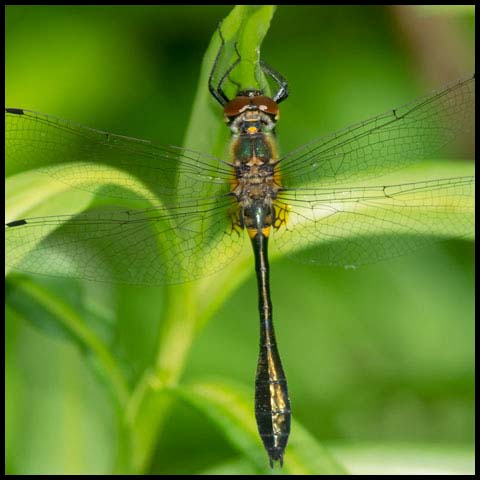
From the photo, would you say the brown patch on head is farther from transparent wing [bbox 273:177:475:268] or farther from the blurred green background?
the blurred green background

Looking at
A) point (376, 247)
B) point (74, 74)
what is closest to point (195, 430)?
point (376, 247)

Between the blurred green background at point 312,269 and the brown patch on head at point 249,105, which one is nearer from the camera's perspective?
the brown patch on head at point 249,105

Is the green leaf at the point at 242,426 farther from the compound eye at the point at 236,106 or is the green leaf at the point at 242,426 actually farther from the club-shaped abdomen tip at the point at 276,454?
the compound eye at the point at 236,106

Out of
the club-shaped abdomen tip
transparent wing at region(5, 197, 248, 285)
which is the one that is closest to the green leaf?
the club-shaped abdomen tip

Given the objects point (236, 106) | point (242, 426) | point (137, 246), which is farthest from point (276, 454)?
point (236, 106)

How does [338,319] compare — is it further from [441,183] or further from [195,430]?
[441,183]


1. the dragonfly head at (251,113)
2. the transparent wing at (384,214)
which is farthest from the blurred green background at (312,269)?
the transparent wing at (384,214)

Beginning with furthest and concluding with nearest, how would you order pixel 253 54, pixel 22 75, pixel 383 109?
1. pixel 383 109
2. pixel 22 75
3. pixel 253 54

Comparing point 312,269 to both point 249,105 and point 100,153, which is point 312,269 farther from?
point 100,153
